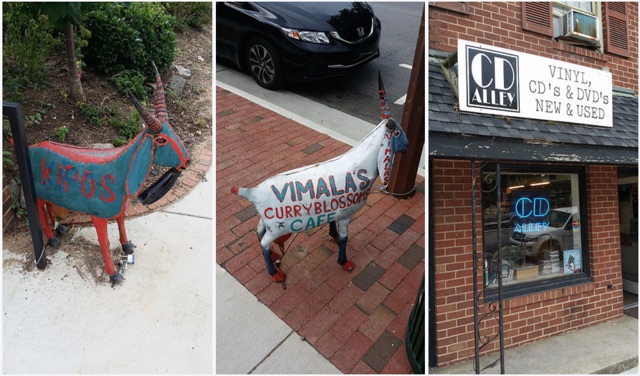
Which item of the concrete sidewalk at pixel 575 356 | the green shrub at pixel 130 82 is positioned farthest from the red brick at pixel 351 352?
the green shrub at pixel 130 82

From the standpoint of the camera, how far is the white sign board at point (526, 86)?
8.87 ft

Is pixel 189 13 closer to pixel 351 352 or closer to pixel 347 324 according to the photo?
pixel 347 324

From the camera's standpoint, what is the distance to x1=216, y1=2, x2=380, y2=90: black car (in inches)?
167

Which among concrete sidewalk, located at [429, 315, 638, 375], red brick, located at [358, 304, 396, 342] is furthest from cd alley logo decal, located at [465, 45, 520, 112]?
concrete sidewalk, located at [429, 315, 638, 375]

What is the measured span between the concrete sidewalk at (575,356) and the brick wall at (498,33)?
9.45ft

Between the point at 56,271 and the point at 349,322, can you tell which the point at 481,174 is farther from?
the point at 56,271

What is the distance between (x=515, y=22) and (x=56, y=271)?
4.74 metres

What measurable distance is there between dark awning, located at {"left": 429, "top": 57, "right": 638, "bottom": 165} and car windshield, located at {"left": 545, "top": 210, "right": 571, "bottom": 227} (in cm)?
100

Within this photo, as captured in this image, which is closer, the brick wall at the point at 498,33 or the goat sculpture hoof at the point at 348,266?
the brick wall at the point at 498,33

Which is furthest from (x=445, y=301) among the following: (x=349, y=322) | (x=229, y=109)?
(x=229, y=109)

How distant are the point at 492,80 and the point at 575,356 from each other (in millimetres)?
2962

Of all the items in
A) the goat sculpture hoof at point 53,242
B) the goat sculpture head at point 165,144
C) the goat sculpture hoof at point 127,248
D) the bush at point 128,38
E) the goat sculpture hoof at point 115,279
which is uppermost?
the bush at point 128,38

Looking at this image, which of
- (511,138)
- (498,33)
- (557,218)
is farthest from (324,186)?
(557,218)

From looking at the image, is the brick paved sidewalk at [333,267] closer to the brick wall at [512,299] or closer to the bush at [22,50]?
the brick wall at [512,299]
